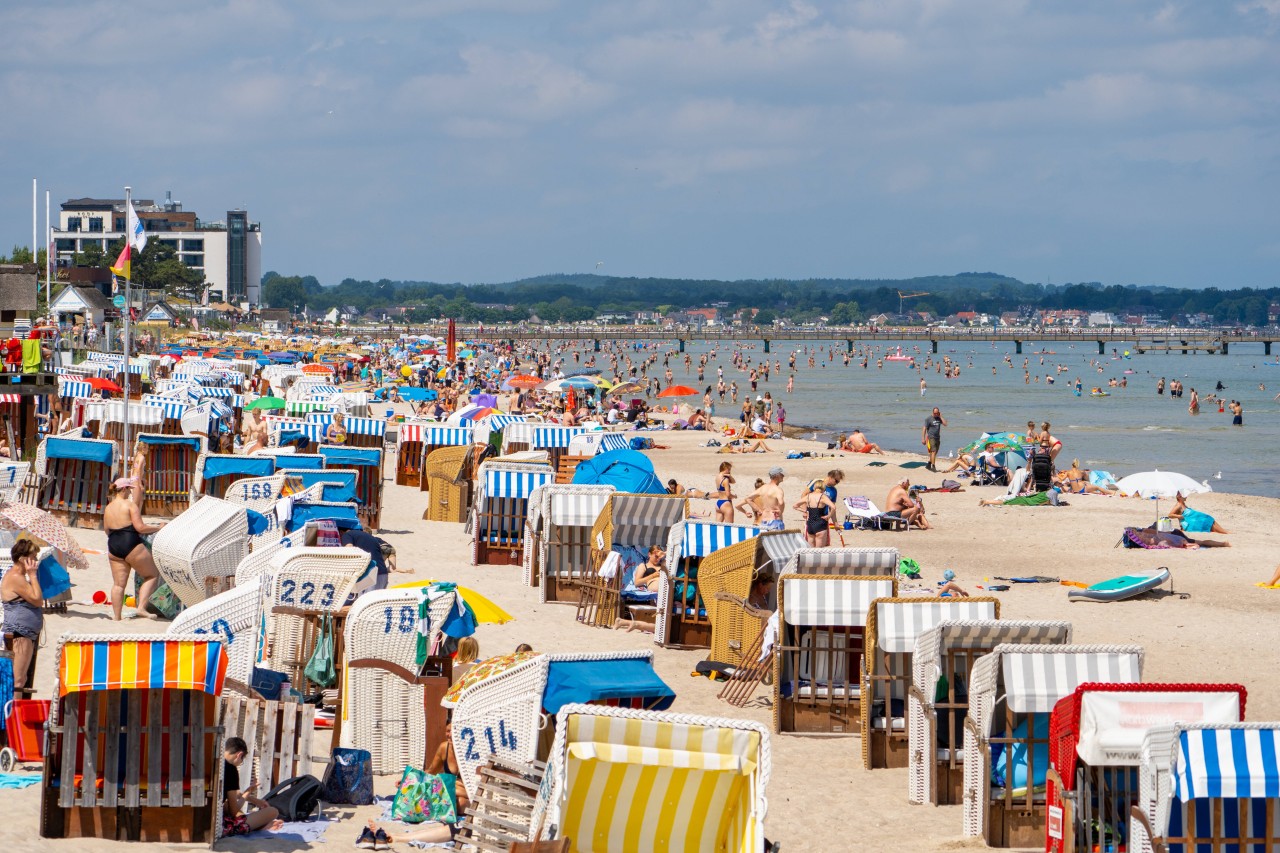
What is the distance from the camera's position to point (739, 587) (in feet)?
38.9

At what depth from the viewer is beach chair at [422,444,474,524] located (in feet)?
65.4

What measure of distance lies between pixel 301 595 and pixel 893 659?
154 inches

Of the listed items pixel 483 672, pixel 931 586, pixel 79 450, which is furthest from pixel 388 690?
pixel 79 450

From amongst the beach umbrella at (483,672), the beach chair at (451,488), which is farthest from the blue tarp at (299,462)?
the beach umbrella at (483,672)

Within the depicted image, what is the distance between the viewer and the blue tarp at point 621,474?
1677 cm

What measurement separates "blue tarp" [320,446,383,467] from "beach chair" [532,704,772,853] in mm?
12418

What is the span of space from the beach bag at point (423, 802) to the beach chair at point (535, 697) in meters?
0.18

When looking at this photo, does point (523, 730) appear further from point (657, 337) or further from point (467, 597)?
point (657, 337)

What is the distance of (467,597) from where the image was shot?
1091 cm

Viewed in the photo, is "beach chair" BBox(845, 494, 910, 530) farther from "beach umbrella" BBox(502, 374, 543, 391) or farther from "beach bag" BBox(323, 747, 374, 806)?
"beach umbrella" BBox(502, 374, 543, 391)

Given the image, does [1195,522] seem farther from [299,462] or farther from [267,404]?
[267,404]

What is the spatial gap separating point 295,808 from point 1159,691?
419cm

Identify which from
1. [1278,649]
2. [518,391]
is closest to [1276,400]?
[518,391]

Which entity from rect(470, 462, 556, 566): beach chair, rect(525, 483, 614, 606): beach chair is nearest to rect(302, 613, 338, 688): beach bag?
rect(525, 483, 614, 606): beach chair
